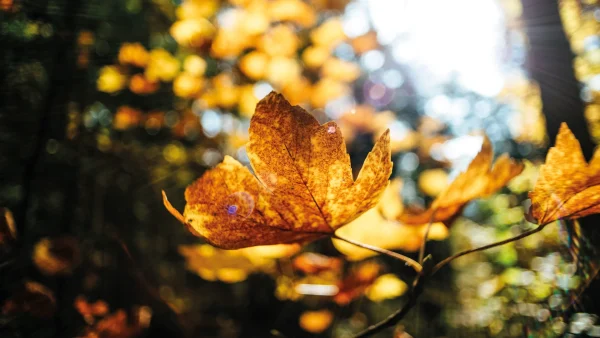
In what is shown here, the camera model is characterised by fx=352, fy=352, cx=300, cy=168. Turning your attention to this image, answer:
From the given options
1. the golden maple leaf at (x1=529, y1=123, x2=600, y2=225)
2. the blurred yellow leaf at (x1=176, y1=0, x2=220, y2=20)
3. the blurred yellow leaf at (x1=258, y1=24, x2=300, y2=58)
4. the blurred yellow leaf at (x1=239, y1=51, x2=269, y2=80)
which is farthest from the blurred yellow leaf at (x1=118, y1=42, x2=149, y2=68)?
the golden maple leaf at (x1=529, y1=123, x2=600, y2=225)

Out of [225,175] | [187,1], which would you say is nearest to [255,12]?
[187,1]

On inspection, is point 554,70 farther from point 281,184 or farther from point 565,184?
point 281,184

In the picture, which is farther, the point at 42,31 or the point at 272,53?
the point at 272,53

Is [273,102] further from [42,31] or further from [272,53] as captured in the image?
[272,53]

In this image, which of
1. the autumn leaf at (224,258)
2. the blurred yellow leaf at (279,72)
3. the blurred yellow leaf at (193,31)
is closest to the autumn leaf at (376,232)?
the autumn leaf at (224,258)

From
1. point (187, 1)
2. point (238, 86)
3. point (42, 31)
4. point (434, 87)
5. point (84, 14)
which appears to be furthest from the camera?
point (434, 87)

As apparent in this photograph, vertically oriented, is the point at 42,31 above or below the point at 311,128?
above

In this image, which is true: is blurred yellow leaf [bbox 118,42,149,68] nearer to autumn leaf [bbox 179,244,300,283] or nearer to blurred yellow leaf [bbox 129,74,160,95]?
blurred yellow leaf [bbox 129,74,160,95]

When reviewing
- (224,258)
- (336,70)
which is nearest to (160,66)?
(336,70)
